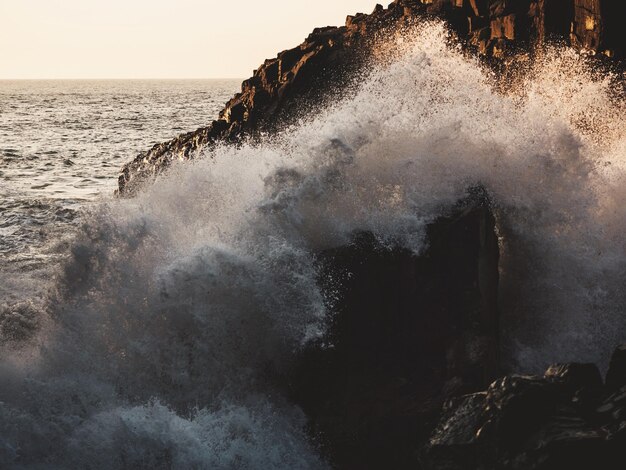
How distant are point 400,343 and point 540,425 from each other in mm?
2203

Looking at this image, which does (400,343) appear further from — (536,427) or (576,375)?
(536,427)

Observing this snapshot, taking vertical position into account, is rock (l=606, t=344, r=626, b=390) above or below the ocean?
above

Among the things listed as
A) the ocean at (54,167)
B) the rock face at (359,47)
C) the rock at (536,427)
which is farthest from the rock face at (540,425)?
the rock face at (359,47)

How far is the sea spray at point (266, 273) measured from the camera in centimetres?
666

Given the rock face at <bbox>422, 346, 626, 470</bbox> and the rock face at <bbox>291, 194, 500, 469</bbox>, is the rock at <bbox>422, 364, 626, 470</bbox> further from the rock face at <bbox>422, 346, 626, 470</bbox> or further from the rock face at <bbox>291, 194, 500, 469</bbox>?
the rock face at <bbox>291, 194, 500, 469</bbox>

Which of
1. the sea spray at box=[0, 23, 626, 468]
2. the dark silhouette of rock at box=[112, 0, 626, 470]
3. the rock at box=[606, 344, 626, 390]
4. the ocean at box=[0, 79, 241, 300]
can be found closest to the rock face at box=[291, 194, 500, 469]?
the dark silhouette of rock at box=[112, 0, 626, 470]

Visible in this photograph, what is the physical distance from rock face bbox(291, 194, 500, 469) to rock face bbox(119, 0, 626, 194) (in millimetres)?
10412

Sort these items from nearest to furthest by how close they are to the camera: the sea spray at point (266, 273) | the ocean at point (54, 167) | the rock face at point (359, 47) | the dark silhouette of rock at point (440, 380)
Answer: the dark silhouette of rock at point (440, 380) < the sea spray at point (266, 273) < the ocean at point (54, 167) < the rock face at point (359, 47)

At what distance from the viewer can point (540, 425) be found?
199 inches

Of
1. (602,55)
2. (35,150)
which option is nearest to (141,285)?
(602,55)

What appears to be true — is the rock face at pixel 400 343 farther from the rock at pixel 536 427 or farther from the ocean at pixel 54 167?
the ocean at pixel 54 167

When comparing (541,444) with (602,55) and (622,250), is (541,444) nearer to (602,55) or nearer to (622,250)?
(622,250)

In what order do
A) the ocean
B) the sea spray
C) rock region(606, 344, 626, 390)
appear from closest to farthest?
1. rock region(606, 344, 626, 390)
2. the sea spray
3. the ocean

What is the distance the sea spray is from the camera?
6.66 metres
